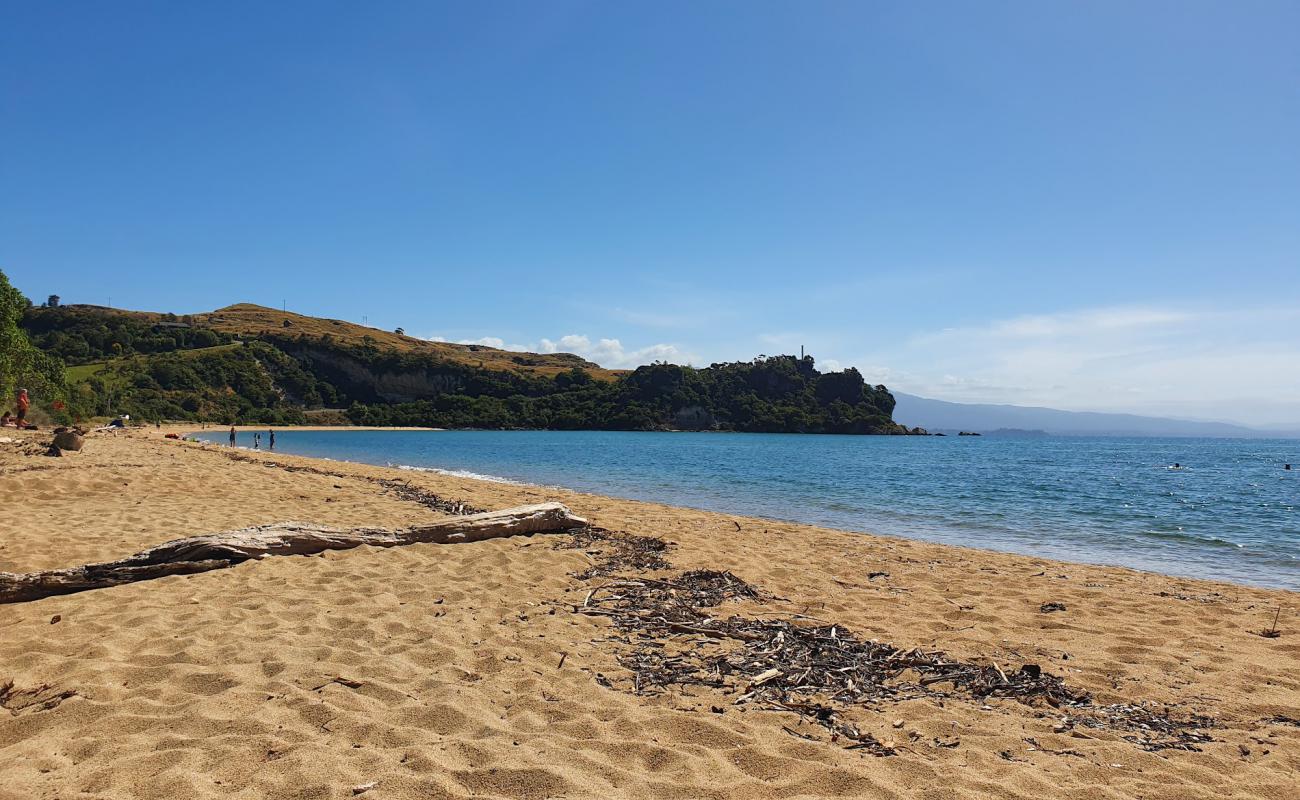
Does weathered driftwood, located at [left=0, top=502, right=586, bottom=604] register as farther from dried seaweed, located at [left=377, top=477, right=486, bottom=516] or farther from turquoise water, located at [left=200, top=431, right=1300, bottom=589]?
turquoise water, located at [left=200, top=431, right=1300, bottom=589]

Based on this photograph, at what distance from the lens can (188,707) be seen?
3.97 meters

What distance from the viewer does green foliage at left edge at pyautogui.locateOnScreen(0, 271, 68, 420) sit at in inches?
1160

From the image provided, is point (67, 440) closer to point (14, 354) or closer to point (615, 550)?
point (14, 354)

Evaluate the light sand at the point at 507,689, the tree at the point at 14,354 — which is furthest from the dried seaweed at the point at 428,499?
the tree at the point at 14,354

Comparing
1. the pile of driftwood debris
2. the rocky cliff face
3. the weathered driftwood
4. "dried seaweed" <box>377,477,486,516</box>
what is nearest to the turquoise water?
"dried seaweed" <box>377,477,486,516</box>

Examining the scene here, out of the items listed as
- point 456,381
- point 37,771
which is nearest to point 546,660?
point 37,771

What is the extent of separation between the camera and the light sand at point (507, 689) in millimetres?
3385

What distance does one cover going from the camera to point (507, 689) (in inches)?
177

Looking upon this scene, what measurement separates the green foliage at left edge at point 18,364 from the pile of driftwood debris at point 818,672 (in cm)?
3648

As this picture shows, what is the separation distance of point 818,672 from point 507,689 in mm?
2312

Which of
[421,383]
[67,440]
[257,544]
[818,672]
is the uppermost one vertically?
[421,383]

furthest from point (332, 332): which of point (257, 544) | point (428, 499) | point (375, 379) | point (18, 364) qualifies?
point (257, 544)

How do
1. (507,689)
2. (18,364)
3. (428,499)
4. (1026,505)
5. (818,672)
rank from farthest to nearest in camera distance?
(18,364) → (1026,505) → (428,499) → (818,672) → (507,689)

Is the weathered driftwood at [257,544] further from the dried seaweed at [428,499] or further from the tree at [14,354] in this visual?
the tree at [14,354]
